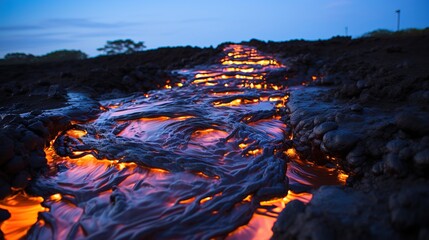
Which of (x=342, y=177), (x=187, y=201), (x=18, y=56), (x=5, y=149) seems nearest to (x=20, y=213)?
(x=5, y=149)

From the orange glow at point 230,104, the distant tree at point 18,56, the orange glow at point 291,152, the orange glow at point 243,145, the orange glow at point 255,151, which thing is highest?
the distant tree at point 18,56

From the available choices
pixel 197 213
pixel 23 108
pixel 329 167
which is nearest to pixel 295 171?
pixel 329 167

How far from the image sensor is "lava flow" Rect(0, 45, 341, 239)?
219cm

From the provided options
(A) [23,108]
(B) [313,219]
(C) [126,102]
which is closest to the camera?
(B) [313,219]

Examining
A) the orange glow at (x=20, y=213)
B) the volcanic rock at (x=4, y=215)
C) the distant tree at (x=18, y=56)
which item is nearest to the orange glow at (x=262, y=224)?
the orange glow at (x=20, y=213)

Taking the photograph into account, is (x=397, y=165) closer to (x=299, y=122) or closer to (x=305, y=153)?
→ (x=305, y=153)

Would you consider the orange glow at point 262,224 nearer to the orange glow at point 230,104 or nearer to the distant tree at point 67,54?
the orange glow at point 230,104

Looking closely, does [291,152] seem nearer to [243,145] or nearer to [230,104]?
[243,145]

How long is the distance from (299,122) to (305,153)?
72 cm

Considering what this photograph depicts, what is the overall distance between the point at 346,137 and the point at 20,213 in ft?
10.3

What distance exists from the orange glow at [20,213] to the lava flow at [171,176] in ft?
0.19

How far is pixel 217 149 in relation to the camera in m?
3.52

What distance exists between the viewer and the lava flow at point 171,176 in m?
2.19

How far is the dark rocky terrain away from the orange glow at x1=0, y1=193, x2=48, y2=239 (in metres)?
0.09
